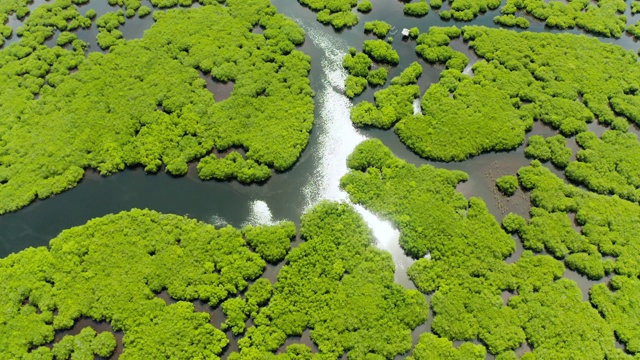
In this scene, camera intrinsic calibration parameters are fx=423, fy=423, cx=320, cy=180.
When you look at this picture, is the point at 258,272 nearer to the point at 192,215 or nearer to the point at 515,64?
the point at 192,215

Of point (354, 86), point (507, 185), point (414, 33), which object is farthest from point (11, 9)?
point (507, 185)

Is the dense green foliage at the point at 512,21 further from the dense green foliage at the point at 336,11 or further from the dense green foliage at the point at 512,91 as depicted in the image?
the dense green foliage at the point at 336,11

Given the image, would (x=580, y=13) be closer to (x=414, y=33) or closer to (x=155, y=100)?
(x=414, y=33)

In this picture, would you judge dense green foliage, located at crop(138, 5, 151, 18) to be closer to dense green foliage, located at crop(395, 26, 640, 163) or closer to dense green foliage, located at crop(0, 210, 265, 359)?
dense green foliage, located at crop(0, 210, 265, 359)

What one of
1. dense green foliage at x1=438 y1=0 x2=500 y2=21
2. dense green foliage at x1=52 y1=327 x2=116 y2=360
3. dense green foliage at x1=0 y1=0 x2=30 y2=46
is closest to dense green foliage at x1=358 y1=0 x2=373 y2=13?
dense green foliage at x1=438 y1=0 x2=500 y2=21

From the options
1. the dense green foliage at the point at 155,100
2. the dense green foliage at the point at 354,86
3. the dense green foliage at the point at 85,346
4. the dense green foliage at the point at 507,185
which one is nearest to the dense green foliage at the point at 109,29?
the dense green foliage at the point at 155,100
